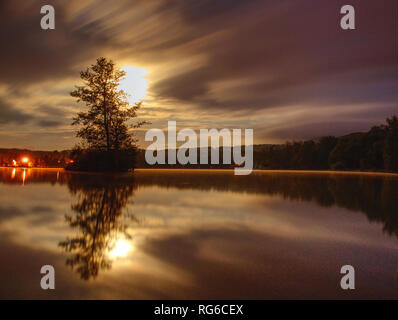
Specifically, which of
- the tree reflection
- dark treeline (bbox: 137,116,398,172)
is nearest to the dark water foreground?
the tree reflection

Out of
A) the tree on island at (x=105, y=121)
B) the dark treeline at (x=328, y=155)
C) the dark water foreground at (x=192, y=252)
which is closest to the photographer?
the dark water foreground at (x=192, y=252)

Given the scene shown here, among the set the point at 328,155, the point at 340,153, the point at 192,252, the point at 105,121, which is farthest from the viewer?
the point at 328,155

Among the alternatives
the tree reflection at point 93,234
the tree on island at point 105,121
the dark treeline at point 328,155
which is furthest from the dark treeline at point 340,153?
the tree reflection at point 93,234

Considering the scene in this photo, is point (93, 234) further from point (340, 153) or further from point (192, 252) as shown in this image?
point (340, 153)

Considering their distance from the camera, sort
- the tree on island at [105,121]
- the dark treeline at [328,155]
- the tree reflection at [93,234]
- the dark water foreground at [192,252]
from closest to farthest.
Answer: the dark water foreground at [192,252]
the tree reflection at [93,234]
the tree on island at [105,121]
the dark treeline at [328,155]

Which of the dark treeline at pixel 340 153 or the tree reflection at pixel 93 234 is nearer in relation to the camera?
the tree reflection at pixel 93 234

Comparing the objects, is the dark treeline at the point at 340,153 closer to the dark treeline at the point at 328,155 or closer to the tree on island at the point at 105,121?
the dark treeline at the point at 328,155

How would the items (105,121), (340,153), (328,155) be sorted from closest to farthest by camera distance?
(105,121) → (340,153) → (328,155)

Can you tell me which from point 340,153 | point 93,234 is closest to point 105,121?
point 93,234

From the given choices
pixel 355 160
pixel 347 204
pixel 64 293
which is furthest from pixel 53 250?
pixel 355 160

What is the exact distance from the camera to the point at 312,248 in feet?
13.3

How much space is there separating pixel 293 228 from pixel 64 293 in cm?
377

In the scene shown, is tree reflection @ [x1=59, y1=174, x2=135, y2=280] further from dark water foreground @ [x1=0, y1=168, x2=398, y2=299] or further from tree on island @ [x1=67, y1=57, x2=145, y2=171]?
tree on island @ [x1=67, y1=57, x2=145, y2=171]
